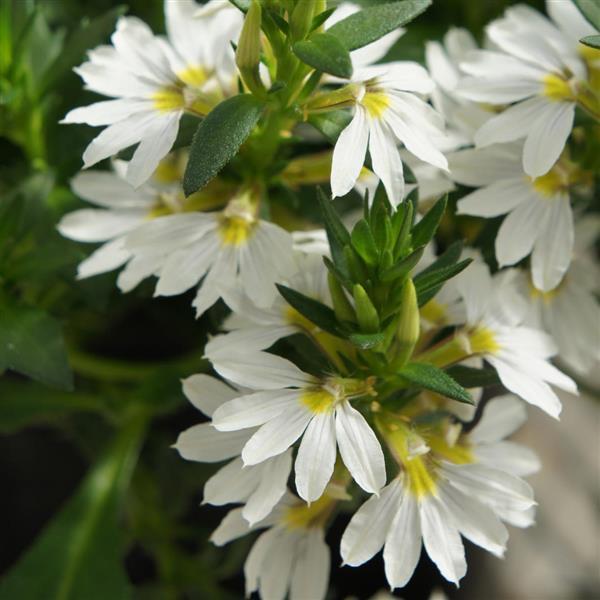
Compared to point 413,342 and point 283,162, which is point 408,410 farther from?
point 283,162

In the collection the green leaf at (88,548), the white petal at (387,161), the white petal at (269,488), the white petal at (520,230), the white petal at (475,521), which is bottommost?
the green leaf at (88,548)

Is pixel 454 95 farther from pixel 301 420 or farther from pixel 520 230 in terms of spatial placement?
pixel 301 420

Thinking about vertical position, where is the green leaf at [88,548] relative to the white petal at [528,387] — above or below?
below

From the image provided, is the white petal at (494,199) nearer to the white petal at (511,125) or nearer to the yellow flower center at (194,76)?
the white petal at (511,125)

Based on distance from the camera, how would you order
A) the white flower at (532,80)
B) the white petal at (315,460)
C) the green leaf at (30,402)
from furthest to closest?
the green leaf at (30,402) < the white flower at (532,80) < the white petal at (315,460)

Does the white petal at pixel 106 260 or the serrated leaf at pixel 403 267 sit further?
the white petal at pixel 106 260

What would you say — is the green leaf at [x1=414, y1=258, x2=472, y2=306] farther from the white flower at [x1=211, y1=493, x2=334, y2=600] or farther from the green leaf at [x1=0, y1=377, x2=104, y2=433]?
the green leaf at [x1=0, y1=377, x2=104, y2=433]

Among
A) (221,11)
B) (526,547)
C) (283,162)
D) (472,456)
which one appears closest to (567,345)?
(472,456)

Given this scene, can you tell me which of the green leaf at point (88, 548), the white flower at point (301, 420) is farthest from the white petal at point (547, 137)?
the green leaf at point (88, 548)
